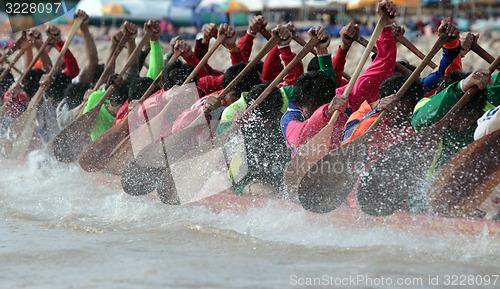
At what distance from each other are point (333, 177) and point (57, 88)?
466 centimetres

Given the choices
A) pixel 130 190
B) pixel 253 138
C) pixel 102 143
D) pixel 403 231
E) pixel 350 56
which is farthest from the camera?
pixel 350 56

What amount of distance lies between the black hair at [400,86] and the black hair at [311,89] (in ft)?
1.73

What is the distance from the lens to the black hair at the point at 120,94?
26.9 ft

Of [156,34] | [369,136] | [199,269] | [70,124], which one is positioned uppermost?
[156,34]

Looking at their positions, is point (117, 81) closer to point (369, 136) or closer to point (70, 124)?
point (70, 124)

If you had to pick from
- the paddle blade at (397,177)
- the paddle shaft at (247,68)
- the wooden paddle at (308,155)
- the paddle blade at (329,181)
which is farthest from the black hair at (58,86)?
the paddle blade at (397,177)

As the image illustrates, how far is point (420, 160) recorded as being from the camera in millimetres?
5160

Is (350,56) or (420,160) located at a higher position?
(350,56)

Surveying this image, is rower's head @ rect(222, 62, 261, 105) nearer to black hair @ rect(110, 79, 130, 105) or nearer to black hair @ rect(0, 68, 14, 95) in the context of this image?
black hair @ rect(110, 79, 130, 105)

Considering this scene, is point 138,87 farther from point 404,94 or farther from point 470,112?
point 470,112

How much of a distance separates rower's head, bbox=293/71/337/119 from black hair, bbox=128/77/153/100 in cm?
222

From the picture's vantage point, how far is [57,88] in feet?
30.7

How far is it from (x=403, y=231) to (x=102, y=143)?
3.16 meters

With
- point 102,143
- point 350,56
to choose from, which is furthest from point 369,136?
point 350,56
